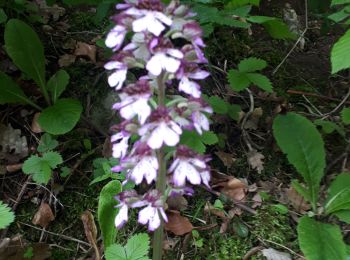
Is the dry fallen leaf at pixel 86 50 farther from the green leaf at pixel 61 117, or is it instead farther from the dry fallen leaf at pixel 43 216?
the dry fallen leaf at pixel 43 216

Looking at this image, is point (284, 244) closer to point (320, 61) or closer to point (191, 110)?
point (191, 110)

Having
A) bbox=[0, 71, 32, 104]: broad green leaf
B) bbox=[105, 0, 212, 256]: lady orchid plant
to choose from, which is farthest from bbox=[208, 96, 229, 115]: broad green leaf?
bbox=[0, 71, 32, 104]: broad green leaf

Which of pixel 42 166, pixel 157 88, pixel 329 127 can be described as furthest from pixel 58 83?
pixel 329 127

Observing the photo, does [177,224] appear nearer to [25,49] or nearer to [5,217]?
[5,217]

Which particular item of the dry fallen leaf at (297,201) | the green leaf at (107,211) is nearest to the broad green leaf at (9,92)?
the green leaf at (107,211)

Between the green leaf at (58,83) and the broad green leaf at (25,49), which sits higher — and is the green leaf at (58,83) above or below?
below

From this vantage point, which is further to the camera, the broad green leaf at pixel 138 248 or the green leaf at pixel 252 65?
the green leaf at pixel 252 65

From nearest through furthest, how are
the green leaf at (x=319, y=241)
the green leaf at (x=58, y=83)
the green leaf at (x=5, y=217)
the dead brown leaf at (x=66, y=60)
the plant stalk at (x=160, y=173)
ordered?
the plant stalk at (x=160, y=173)
the green leaf at (x=5, y=217)
the green leaf at (x=319, y=241)
the green leaf at (x=58, y=83)
the dead brown leaf at (x=66, y=60)
